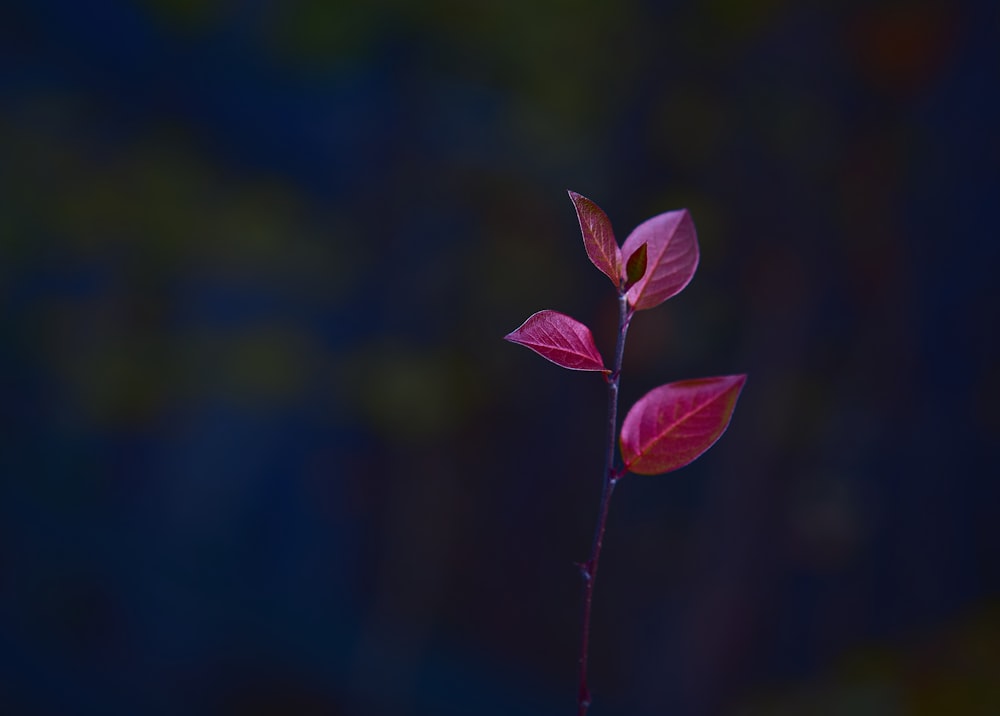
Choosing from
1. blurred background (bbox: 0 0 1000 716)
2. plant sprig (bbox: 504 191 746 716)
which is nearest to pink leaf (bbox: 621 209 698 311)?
plant sprig (bbox: 504 191 746 716)

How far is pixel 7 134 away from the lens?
1.89m

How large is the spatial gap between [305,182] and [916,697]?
2.05 metres

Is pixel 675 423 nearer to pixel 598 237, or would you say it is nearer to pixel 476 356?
pixel 598 237

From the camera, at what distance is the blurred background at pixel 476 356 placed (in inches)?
55.5

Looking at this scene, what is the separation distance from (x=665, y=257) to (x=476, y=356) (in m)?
1.76

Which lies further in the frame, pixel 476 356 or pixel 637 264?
pixel 476 356

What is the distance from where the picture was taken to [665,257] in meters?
0.32

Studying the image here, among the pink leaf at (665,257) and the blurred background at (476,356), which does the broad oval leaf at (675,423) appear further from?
the blurred background at (476,356)

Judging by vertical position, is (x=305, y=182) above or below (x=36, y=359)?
above

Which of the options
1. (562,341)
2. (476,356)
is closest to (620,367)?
(562,341)

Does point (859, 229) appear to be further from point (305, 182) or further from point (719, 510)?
point (305, 182)

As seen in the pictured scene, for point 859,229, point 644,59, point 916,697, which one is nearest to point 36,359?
point 644,59

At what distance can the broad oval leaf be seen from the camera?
0.29 meters

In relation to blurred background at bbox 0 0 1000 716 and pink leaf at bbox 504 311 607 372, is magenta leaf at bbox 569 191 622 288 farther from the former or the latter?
blurred background at bbox 0 0 1000 716
